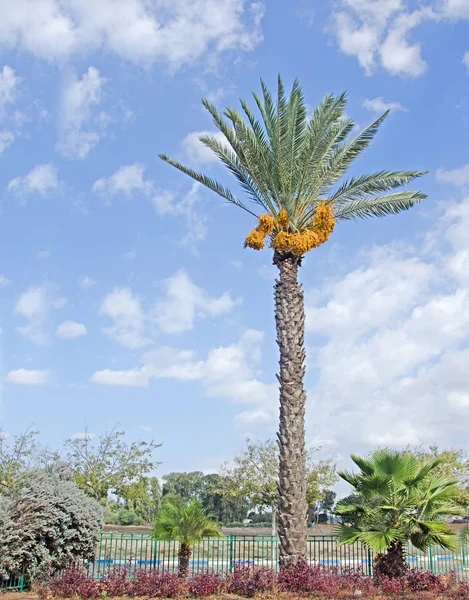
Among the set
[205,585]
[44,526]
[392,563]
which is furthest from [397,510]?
[44,526]

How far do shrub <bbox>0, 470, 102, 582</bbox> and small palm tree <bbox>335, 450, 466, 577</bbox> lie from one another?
6.47m

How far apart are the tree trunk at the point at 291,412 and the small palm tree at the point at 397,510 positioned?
128 centimetres

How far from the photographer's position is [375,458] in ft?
50.1

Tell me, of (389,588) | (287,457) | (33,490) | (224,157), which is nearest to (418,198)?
(224,157)

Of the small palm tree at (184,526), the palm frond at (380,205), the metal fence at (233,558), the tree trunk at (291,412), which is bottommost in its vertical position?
the metal fence at (233,558)

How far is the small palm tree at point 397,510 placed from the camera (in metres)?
14.4

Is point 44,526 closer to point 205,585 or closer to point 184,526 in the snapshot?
point 184,526

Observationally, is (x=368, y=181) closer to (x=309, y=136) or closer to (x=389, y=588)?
(x=309, y=136)

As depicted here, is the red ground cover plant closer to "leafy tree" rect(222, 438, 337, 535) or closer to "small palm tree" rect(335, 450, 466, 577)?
"small palm tree" rect(335, 450, 466, 577)

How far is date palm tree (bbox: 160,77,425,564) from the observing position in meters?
15.1

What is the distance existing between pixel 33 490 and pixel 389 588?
28.9ft

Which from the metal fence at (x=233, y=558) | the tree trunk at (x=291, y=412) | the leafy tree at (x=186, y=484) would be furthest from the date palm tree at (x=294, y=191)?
the leafy tree at (x=186, y=484)

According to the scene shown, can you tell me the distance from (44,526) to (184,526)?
3518 mm

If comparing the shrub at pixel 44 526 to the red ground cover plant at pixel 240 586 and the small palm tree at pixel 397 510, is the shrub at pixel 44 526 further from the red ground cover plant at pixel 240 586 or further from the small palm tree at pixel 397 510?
the small palm tree at pixel 397 510
